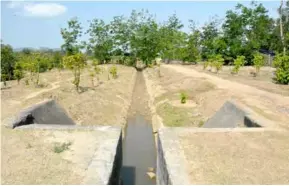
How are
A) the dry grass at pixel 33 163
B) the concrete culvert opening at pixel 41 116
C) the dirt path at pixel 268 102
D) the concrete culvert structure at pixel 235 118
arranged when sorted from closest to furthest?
1. the dry grass at pixel 33 163
2. the concrete culvert opening at pixel 41 116
3. the concrete culvert structure at pixel 235 118
4. the dirt path at pixel 268 102

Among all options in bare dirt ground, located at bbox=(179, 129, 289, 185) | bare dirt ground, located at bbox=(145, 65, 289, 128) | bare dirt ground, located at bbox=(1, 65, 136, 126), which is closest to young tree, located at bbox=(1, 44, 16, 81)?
bare dirt ground, located at bbox=(1, 65, 136, 126)

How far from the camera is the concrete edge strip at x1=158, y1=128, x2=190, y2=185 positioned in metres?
5.25

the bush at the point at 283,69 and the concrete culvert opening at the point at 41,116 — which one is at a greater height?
the bush at the point at 283,69

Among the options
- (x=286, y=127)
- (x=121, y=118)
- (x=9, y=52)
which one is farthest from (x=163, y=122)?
(x=9, y=52)

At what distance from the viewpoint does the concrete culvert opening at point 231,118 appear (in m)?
9.35

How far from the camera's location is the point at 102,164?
231 inches

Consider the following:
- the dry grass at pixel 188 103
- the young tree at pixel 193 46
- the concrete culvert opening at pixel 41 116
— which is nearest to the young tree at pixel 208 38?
the young tree at pixel 193 46

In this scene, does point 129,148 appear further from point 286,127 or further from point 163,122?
point 286,127

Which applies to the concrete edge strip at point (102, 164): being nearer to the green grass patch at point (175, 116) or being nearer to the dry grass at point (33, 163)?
the dry grass at point (33, 163)

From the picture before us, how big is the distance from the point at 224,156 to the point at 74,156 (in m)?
2.88

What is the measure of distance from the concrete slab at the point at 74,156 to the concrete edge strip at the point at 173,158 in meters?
1.01

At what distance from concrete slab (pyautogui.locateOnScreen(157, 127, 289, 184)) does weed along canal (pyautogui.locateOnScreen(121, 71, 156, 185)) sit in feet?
4.87

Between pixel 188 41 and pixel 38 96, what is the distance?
24.3 meters

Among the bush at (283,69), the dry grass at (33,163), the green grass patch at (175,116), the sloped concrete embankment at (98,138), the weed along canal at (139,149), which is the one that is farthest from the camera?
the bush at (283,69)
